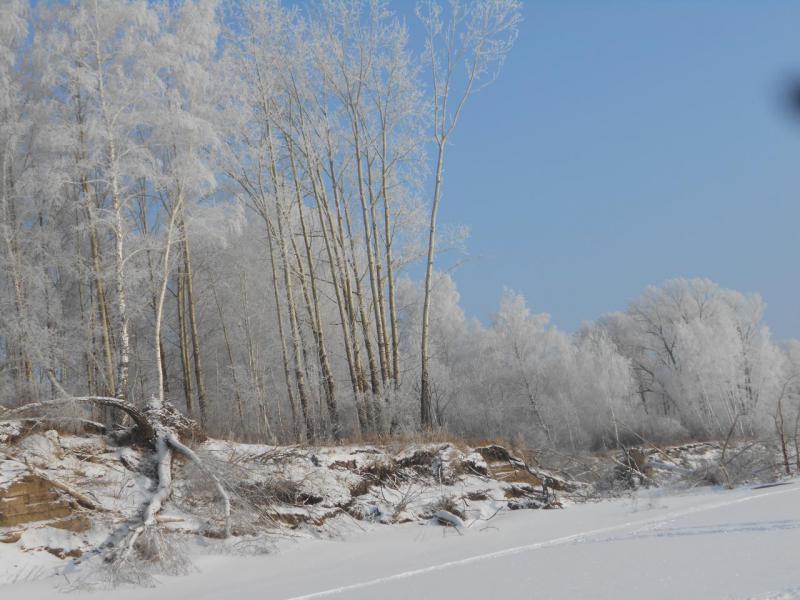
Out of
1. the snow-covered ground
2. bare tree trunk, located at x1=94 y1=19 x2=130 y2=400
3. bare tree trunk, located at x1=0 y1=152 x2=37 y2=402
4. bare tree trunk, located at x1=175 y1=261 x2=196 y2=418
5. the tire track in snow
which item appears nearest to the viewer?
the snow-covered ground

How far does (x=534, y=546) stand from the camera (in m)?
6.39

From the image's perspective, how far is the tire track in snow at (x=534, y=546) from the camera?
5062mm

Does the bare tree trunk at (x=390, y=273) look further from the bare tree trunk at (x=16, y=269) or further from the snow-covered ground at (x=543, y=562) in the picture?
the bare tree trunk at (x=16, y=269)

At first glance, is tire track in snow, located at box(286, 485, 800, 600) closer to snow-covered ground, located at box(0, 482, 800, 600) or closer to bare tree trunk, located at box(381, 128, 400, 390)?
snow-covered ground, located at box(0, 482, 800, 600)


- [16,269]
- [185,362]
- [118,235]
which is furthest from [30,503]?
[185,362]

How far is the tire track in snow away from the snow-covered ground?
0.02m

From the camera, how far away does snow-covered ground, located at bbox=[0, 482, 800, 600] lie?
3.97 m

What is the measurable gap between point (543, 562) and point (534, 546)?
1.19m

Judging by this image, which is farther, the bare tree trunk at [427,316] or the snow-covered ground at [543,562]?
the bare tree trunk at [427,316]

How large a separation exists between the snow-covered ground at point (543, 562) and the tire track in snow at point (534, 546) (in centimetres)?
2

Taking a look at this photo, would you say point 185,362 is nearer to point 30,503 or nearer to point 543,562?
point 30,503

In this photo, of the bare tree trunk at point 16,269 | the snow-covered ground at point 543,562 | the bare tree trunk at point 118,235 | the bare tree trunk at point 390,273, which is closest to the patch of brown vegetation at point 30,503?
the snow-covered ground at point 543,562

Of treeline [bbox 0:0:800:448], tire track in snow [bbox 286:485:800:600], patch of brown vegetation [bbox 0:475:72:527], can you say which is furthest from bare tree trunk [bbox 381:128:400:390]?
patch of brown vegetation [bbox 0:475:72:527]

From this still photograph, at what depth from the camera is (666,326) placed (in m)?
36.1
